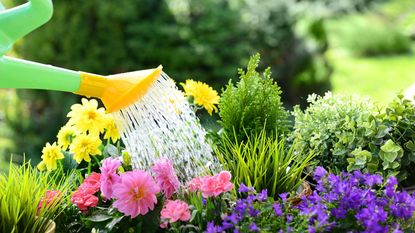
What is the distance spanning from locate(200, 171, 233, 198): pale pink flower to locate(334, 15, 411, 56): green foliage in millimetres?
8276

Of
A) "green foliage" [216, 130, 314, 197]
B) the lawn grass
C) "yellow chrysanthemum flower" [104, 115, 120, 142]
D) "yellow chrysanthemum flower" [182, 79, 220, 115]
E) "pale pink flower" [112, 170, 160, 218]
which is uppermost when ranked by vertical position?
the lawn grass

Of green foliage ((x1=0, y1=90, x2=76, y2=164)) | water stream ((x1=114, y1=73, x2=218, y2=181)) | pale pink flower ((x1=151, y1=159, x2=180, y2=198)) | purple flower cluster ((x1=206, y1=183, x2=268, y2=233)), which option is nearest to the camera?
purple flower cluster ((x1=206, y1=183, x2=268, y2=233))

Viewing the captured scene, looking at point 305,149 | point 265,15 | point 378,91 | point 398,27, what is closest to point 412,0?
point 398,27

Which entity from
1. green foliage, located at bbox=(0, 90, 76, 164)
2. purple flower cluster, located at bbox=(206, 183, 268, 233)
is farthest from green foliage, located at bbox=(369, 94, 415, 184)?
green foliage, located at bbox=(0, 90, 76, 164)

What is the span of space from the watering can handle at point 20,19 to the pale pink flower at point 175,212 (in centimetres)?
57

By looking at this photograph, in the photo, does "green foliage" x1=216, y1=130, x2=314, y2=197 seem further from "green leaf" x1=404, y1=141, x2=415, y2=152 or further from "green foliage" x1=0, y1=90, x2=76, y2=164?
"green foliage" x1=0, y1=90, x2=76, y2=164

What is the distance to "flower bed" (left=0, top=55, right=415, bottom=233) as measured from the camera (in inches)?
61.1

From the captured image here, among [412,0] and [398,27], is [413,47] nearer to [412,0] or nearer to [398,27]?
[398,27]

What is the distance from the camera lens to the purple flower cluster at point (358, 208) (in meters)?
1.49

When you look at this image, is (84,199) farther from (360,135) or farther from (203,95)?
(360,135)

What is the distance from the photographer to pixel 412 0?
35.9 ft

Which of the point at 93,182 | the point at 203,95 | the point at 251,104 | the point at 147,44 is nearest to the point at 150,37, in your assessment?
the point at 147,44

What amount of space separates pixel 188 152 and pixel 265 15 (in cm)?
459

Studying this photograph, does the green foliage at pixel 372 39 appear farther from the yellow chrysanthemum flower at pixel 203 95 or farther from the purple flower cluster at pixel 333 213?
the purple flower cluster at pixel 333 213
